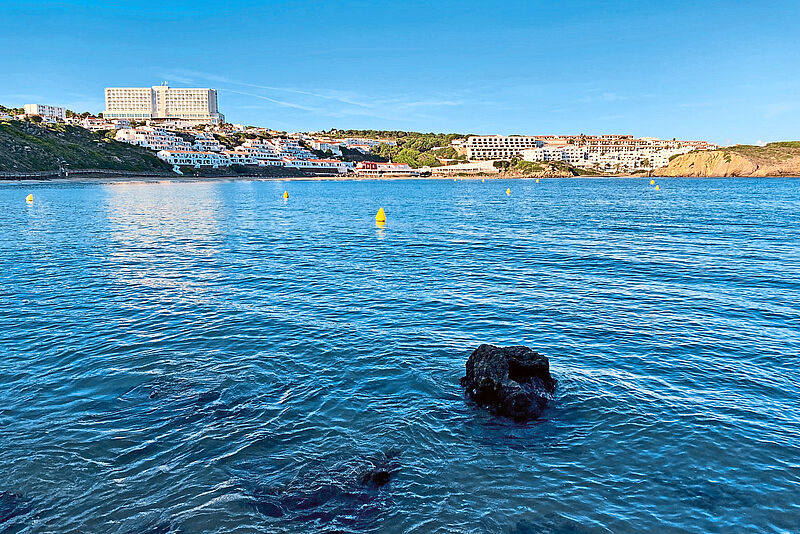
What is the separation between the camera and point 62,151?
518ft

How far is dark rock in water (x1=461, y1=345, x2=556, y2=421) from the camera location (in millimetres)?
12406

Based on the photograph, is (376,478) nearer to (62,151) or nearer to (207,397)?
(207,397)

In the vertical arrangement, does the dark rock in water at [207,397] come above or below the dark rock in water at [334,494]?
above

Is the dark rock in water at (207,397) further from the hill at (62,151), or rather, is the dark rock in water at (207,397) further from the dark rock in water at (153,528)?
the hill at (62,151)

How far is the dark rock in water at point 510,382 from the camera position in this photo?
12.4 metres

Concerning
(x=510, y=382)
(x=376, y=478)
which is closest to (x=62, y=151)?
(x=510, y=382)

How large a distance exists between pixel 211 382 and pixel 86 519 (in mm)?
5451

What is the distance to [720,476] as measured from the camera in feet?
33.1

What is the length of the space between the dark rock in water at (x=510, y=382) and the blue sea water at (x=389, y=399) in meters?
0.41

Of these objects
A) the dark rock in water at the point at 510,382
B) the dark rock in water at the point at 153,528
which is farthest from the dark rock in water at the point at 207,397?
the dark rock in water at the point at 510,382

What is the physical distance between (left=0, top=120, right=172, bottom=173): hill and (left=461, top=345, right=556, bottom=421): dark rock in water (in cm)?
15294

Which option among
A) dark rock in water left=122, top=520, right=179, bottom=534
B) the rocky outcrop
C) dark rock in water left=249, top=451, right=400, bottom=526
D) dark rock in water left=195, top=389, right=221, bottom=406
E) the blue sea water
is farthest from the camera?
dark rock in water left=195, top=389, right=221, bottom=406

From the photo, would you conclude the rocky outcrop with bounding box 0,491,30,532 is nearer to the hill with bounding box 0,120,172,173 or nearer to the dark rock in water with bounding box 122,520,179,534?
the dark rock in water with bounding box 122,520,179,534

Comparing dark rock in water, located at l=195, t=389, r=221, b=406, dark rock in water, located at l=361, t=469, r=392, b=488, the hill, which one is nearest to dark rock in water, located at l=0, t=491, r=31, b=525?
dark rock in water, located at l=195, t=389, r=221, b=406
